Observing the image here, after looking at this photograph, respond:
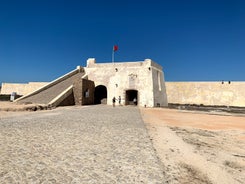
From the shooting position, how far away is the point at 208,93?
3391 centimetres

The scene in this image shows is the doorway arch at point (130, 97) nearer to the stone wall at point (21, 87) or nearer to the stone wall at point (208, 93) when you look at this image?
the stone wall at point (208, 93)

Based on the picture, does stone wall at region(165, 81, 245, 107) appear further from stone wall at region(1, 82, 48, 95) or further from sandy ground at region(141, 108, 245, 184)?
stone wall at region(1, 82, 48, 95)

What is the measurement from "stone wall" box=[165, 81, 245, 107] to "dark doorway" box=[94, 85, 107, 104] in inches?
603

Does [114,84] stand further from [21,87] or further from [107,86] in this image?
[21,87]

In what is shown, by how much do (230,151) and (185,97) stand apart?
3088 centimetres

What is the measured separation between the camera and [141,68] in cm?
2478

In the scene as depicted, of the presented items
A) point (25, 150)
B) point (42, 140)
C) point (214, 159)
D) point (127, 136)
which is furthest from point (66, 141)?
point (214, 159)

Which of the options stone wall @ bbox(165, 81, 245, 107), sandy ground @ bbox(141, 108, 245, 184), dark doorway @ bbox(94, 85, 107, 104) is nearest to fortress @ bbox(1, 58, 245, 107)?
dark doorway @ bbox(94, 85, 107, 104)

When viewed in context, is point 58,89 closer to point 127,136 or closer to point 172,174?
point 127,136

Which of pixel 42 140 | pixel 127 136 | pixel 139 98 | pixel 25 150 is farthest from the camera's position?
pixel 139 98

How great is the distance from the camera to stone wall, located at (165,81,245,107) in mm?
32656

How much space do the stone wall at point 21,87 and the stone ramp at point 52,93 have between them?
66.6 feet

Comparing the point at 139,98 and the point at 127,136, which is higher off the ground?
the point at 139,98

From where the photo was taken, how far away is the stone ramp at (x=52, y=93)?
1784 centimetres
